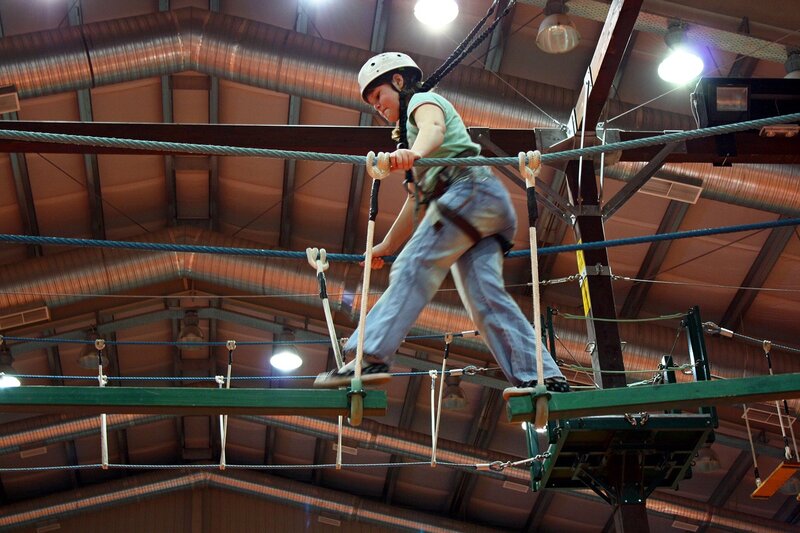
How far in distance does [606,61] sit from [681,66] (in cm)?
101

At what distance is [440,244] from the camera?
13.0ft

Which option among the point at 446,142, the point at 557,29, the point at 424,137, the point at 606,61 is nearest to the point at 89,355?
the point at 557,29

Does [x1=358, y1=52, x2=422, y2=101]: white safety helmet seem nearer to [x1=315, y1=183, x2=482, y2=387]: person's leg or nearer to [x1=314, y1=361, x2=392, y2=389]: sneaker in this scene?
[x1=315, y1=183, x2=482, y2=387]: person's leg

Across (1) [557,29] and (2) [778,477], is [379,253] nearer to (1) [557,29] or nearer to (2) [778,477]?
(1) [557,29]

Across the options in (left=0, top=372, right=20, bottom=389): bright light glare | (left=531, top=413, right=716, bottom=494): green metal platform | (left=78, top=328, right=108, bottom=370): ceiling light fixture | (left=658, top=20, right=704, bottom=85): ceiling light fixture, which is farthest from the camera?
(left=78, top=328, right=108, bottom=370): ceiling light fixture

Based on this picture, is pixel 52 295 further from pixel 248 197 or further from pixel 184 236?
pixel 248 197

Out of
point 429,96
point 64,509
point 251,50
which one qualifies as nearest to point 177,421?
point 64,509

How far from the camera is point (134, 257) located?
1145 cm

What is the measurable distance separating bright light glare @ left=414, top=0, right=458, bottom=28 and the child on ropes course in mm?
4525

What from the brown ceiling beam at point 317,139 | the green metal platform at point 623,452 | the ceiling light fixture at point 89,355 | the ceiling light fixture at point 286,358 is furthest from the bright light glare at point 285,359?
the green metal platform at point 623,452

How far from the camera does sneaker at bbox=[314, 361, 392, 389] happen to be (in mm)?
3693

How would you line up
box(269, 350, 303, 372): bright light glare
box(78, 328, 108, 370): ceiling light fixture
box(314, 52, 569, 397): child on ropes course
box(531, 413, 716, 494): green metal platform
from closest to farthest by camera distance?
box(314, 52, 569, 397): child on ropes course, box(531, 413, 716, 494): green metal platform, box(269, 350, 303, 372): bright light glare, box(78, 328, 108, 370): ceiling light fixture

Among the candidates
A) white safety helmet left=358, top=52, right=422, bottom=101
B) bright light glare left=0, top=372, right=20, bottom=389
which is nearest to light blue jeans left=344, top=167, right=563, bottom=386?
white safety helmet left=358, top=52, right=422, bottom=101

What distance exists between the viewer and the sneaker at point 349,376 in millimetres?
3693
